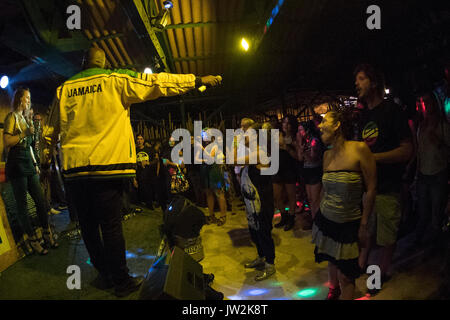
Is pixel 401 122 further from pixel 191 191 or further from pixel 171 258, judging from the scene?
pixel 191 191

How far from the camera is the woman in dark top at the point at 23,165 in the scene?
2.91 meters

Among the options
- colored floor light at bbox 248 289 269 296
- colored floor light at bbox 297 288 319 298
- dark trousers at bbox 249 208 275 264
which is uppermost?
dark trousers at bbox 249 208 275 264

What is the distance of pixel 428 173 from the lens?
10.1 feet

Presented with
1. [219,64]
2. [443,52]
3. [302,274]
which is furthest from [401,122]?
[219,64]

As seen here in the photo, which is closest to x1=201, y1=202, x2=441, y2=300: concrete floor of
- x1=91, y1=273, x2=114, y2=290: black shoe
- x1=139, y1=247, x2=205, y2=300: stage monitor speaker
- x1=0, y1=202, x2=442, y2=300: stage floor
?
x1=0, y1=202, x2=442, y2=300: stage floor

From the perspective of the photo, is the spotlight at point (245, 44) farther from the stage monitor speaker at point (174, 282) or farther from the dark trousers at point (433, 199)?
the stage monitor speaker at point (174, 282)

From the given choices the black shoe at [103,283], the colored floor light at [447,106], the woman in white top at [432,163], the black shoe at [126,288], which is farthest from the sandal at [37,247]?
the colored floor light at [447,106]

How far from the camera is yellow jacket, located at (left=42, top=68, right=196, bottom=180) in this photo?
1.90 meters

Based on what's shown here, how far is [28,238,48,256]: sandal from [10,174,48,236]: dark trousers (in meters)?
0.11

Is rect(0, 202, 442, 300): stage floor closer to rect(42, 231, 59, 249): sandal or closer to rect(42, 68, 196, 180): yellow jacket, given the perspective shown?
rect(42, 231, 59, 249): sandal
